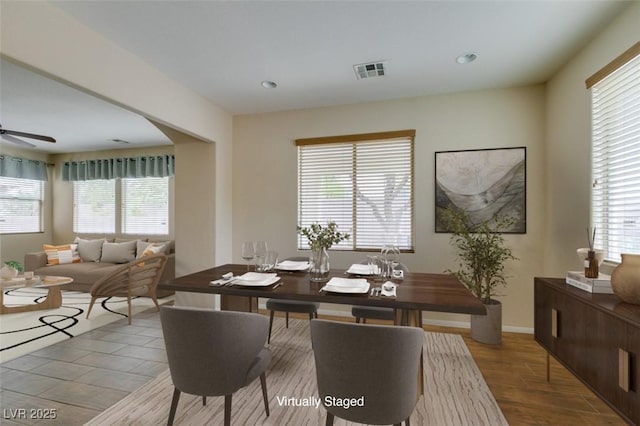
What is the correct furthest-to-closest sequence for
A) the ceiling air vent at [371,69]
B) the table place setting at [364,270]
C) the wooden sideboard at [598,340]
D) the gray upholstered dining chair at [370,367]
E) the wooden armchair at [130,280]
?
the wooden armchair at [130,280], the ceiling air vent at [371,69], the table place setting at [364,270], the wooden sideboard at [598,340], the gray upholstered dining chair at [370,367]

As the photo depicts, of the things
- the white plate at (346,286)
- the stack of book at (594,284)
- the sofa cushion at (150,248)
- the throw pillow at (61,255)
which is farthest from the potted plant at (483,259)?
the throw pillow at (61,255)

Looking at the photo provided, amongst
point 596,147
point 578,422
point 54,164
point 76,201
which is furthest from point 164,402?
point 54,164

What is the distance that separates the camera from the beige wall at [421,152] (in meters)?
3.00

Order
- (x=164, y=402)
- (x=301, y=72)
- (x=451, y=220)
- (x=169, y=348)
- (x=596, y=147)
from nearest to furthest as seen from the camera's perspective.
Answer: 1. (x=169, y=348)
2. (x=164, y=402)
3. (x=596, y=147)
4. (x=301, y=72)
5. (x=451, y=220)

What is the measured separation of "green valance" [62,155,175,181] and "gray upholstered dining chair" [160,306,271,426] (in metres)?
4.70

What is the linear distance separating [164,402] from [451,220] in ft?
10.1

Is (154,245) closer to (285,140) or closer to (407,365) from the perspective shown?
(285,140)

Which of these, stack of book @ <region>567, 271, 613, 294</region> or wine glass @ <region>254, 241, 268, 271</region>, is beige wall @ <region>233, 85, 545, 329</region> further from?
wine glass @ <region>254, 241, 268, 271</region>

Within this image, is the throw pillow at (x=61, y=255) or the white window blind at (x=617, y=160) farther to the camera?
the throw pillow at (x=61, y=255)

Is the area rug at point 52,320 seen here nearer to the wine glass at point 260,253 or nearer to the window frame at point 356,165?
the wine glass at point 260,253

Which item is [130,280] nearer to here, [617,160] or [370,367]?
[370,367]

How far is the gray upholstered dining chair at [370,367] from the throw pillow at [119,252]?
199 inches

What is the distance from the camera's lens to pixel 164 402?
1.88 metres

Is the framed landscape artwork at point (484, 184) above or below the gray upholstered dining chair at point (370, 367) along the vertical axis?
above
